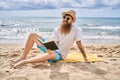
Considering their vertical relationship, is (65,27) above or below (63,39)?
above

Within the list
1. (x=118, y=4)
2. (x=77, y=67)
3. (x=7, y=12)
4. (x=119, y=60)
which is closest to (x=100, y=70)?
(x=77, y=67)

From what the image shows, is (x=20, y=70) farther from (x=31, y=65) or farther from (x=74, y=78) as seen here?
(x=74, y=78)

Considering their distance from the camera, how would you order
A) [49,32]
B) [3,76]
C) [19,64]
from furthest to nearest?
[49,32] < [19,64] < [3,76]

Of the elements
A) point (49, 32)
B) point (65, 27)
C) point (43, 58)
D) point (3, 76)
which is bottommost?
point (49, 32)

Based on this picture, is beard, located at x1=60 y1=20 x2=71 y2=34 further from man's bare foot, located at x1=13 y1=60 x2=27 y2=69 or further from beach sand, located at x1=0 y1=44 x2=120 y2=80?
man's bare foot, located at x1=13 y1=60 x2=27 y2=69

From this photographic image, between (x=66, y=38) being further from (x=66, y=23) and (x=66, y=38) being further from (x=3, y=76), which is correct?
(x=3, y=76)

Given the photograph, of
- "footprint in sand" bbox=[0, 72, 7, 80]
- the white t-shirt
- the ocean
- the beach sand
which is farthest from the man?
the ocean

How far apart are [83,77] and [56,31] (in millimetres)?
1311

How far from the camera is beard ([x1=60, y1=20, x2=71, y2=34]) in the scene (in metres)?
4.77

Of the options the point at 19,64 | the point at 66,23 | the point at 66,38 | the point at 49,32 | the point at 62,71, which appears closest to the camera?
the point at 62,71

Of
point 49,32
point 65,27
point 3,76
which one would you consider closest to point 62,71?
point 65,27

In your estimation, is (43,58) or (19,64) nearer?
(19,64)

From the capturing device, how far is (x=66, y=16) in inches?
186

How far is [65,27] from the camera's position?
484cm
